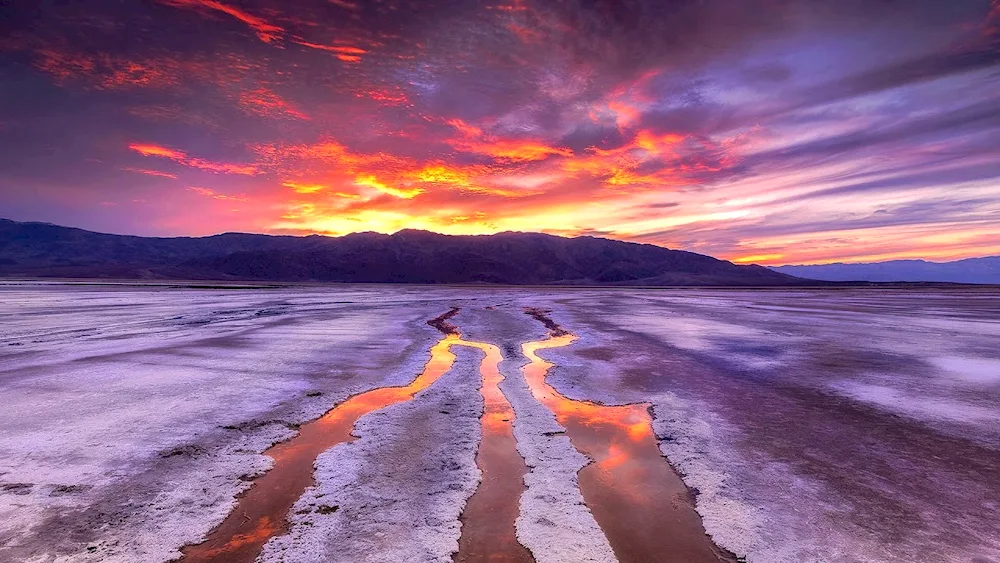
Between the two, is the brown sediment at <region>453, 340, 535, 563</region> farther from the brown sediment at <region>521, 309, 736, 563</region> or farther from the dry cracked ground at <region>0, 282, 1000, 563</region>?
the brown sediment at <region>521, 309, 736, 563</region>

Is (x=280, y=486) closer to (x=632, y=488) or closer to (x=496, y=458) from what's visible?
(x=496, y=458)

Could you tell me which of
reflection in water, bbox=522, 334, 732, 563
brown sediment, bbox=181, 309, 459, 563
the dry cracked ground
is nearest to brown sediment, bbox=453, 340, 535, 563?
the dry cracked ground

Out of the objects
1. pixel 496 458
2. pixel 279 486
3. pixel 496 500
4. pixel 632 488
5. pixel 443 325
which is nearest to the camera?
pixel 496 500

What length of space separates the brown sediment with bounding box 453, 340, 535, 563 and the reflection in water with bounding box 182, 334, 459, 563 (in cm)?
185

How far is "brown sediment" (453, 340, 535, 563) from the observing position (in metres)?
4.36

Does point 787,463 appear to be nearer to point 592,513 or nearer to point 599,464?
point 599,464

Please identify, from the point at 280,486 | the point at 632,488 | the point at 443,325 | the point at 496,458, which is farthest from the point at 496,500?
the point at 443,325

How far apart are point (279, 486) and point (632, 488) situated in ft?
13.8

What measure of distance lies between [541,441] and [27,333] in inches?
856

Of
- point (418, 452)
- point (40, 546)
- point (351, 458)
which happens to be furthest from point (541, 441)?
point (40, 546)

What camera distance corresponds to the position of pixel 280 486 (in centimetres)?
572

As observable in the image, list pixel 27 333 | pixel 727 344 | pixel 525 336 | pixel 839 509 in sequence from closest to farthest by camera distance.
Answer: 1. pixel 839 509
2. pixel 727 344
3. pixel 27 333
4. pixel 525 336

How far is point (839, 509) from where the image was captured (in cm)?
505

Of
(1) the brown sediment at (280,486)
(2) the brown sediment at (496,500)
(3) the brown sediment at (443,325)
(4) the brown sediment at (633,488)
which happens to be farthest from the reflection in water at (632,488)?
(3) the brown sediment at (443,325)
